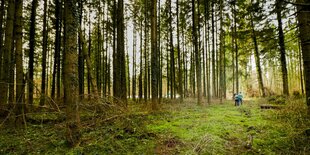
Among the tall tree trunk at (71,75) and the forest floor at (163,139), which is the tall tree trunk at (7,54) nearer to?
the forest floor at (163,139)

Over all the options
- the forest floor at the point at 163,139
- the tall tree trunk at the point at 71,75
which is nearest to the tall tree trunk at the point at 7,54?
the forest floor at the point at 163,139

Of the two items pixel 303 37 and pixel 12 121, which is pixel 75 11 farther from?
pixel 303 37

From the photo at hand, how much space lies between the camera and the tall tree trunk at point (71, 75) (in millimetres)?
4066

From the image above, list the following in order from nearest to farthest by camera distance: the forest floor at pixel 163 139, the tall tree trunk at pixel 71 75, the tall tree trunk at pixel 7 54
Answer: the forest floor at pixel 163 139 < the tall tree trunk at pixel 71 75 < the tall tree trunk at pixel 7 54

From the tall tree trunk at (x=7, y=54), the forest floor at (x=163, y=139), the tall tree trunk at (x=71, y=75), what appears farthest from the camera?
the tall tree trunk at (x=7, y=54)

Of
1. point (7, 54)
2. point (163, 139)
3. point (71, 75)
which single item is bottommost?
point (163, 139)

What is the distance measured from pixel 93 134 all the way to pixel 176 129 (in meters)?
2.24

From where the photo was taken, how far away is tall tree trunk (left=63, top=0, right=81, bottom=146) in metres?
4.07

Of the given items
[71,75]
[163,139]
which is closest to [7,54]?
[71,75]

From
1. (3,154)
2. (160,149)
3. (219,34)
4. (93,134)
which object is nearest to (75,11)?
(93,134)

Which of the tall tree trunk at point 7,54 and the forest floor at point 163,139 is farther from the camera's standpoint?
the tall tree trunk at point 7,54

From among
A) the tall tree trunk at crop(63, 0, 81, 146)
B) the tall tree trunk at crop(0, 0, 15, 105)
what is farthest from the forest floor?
the tall tree trunk at crop(0, 0, 15, 105)

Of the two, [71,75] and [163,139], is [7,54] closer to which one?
[71,75]

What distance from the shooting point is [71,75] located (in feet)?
13.9
